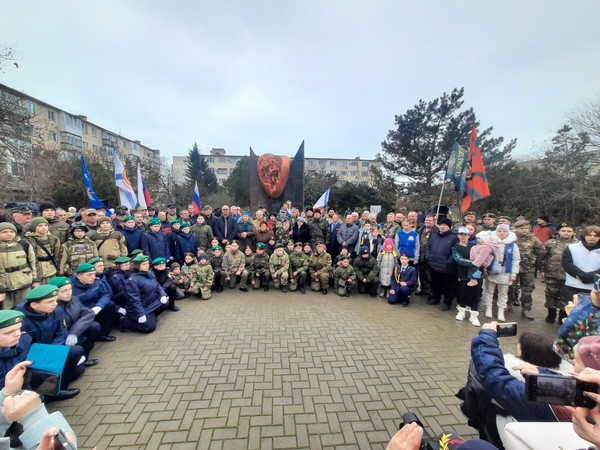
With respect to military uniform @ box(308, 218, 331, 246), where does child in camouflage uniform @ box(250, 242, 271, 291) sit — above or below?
below

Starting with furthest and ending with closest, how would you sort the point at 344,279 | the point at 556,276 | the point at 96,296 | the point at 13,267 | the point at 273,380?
the point at 344,279
the point at 556,276
the point at 96,296
the point at 13,267
the point at 273,380

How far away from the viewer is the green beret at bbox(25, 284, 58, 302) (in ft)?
9.59

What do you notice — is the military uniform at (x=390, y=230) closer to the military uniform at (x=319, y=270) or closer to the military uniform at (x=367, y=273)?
the military uniform at (x=367, y=273)

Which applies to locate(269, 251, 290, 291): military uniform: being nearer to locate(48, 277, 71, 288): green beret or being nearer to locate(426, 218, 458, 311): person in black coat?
locate(426, 218, 458, 311): person in black coat

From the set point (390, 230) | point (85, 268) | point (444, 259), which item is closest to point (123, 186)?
point (85, 268)

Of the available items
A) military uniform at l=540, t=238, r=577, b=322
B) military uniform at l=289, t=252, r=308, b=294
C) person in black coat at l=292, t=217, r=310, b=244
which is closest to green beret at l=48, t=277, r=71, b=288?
military uniform at l=289, t=252, r=308, b=294

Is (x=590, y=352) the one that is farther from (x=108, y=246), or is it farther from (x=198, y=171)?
(x=198, y=171)

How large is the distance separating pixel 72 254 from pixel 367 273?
6.13m

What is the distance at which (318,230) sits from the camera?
7.78m

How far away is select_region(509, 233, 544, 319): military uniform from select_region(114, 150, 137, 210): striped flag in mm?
10826

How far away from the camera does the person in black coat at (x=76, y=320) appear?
3465 mm

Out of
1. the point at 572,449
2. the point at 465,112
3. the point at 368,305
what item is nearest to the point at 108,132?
the point at 465,112

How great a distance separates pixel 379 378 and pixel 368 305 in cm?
261

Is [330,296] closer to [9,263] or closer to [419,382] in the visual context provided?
[419,382]
